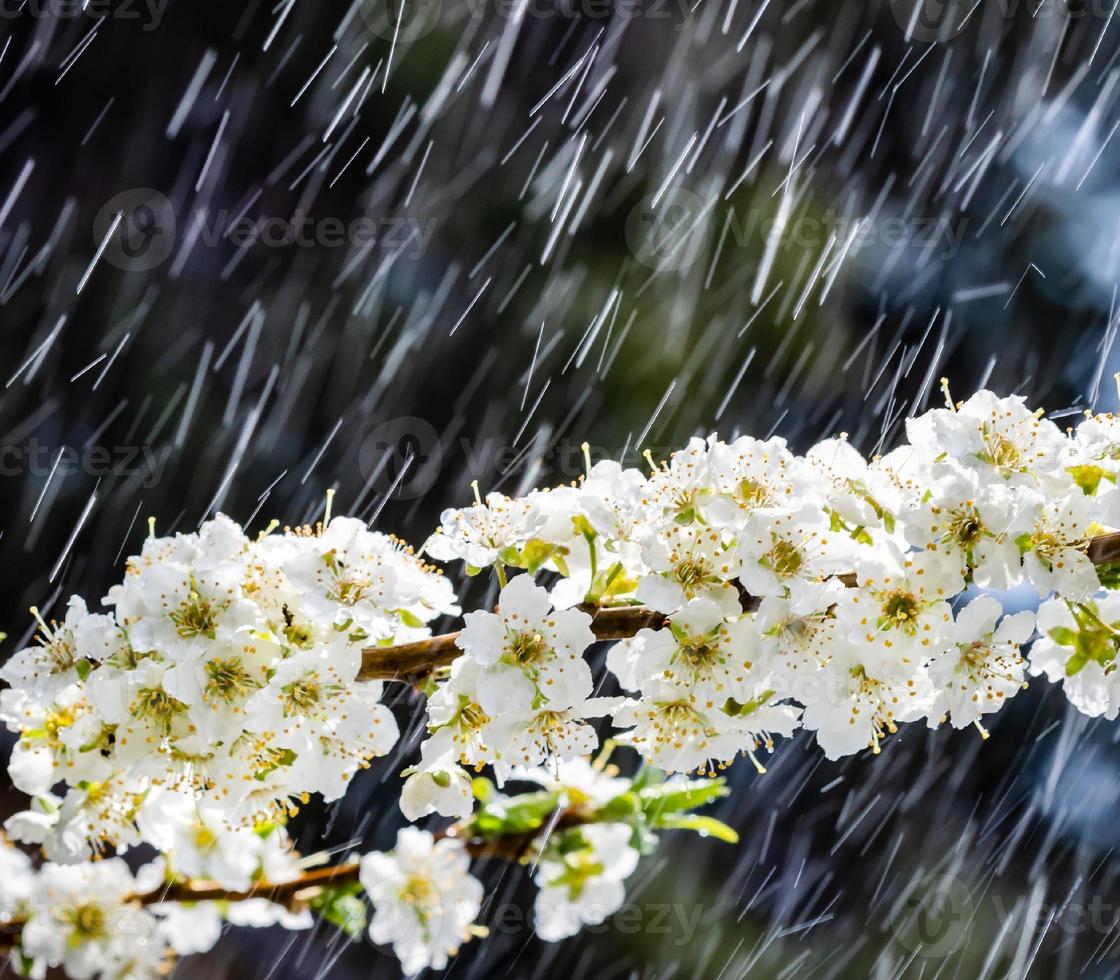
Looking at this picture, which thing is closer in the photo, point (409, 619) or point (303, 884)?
point (303, 884)

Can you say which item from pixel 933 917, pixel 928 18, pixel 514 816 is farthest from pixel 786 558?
pixel 928 18

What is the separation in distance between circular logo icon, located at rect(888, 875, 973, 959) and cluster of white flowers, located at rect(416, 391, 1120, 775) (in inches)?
123

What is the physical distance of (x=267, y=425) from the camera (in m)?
2.97

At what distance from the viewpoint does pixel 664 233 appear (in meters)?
3.32

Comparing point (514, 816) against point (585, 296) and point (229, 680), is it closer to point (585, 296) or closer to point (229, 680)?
point (229, 680)

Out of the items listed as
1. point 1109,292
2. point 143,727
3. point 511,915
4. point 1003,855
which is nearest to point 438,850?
point 143,727

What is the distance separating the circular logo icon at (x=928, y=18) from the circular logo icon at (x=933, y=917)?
3040mm

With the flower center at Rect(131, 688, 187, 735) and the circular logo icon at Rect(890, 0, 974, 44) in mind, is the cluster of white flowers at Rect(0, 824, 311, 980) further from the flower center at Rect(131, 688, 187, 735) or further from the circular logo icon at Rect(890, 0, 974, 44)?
the circular logo icon at Rect(890, 0, 974, 44)

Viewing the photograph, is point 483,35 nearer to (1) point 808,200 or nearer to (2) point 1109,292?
(1) point 808,200

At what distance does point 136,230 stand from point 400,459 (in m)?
0.99

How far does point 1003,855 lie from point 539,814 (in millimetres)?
3647

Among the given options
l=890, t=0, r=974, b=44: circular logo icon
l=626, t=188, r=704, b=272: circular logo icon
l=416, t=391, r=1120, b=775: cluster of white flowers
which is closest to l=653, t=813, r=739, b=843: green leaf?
l=416, t=391, r=1120, b=775: cluster of white flowers

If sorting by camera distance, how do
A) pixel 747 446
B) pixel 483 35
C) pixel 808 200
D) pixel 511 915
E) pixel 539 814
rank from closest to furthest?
1. pixel 539 814
2. pixel 747 446
3. pixel 511 915
4. pixel 483 35
5. pixel 808 200

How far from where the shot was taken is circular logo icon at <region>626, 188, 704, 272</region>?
330cm
